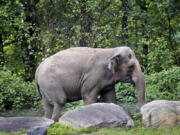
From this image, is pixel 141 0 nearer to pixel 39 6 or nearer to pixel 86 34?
pixel 86 34

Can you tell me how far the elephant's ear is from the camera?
36.3 feet

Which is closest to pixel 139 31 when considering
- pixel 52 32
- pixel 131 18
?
pixel 131 18

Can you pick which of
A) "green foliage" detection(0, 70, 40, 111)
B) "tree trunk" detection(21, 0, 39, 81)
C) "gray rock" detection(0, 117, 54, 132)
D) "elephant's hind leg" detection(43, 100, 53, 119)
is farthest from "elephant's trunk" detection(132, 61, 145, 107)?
"tree trunk" detection(21, 0, 39, 81)

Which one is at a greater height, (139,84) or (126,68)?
(126,68)

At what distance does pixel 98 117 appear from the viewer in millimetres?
8961

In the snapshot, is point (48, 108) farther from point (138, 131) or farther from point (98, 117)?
point (138, 131)

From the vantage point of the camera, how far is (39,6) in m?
20.1

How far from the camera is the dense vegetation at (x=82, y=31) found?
1827cm

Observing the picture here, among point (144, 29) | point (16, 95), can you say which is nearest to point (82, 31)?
point (144, 29)

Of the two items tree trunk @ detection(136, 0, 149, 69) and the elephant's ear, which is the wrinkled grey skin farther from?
tree trunk @ detection(136, 0, 149, 69)

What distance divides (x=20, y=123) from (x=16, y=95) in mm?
7246

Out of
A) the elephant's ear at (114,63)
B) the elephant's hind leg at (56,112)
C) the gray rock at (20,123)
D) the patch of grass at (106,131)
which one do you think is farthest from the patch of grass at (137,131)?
the elephant's hind leg at (56,112)

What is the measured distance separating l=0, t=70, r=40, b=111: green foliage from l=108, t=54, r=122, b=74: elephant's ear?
513cm

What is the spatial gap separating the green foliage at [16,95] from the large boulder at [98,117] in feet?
21.9
